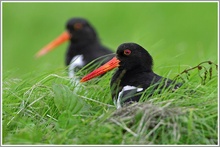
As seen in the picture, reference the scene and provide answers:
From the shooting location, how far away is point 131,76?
6.24 meters

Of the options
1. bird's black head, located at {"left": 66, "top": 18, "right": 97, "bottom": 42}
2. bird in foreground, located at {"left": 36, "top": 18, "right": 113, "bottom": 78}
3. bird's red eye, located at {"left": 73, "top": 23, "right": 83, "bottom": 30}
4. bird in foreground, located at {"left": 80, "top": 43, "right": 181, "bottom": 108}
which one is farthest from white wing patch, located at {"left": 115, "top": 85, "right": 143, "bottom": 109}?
bird's red eye, located at {"left": 73, "top": 23, "right": 83, "bottom": 30}

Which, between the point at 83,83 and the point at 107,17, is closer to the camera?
the point at 83,83

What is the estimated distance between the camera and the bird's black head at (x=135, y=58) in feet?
20.6

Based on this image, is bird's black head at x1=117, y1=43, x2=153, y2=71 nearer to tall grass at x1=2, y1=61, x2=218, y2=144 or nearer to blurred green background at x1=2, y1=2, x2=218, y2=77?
tall grass at x1=2, y1=61, x2=218, y2=144

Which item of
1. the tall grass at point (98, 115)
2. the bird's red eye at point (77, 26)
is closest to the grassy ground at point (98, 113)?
the tall grass at point (98, 115)

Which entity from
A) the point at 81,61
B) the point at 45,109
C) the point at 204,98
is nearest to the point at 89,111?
the point at 45,109

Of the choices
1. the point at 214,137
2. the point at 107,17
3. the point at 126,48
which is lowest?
the point at 107,17

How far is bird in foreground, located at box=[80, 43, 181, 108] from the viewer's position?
5.74 metres

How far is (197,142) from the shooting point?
500cm

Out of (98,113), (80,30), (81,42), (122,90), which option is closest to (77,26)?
(80,30)

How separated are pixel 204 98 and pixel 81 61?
436 centimetres

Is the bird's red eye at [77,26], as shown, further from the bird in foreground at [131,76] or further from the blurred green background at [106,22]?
the blurred green background at [106,22]

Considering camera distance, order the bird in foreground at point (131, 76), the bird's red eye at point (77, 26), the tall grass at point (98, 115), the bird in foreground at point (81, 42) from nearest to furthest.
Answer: the tall grass at point (98, 115)
the bird in foreground at point (131, 76)
the bird in foreground at point (81, 42)
the bird's red eye at point (77, 26)

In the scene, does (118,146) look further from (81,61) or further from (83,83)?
(81,61)
